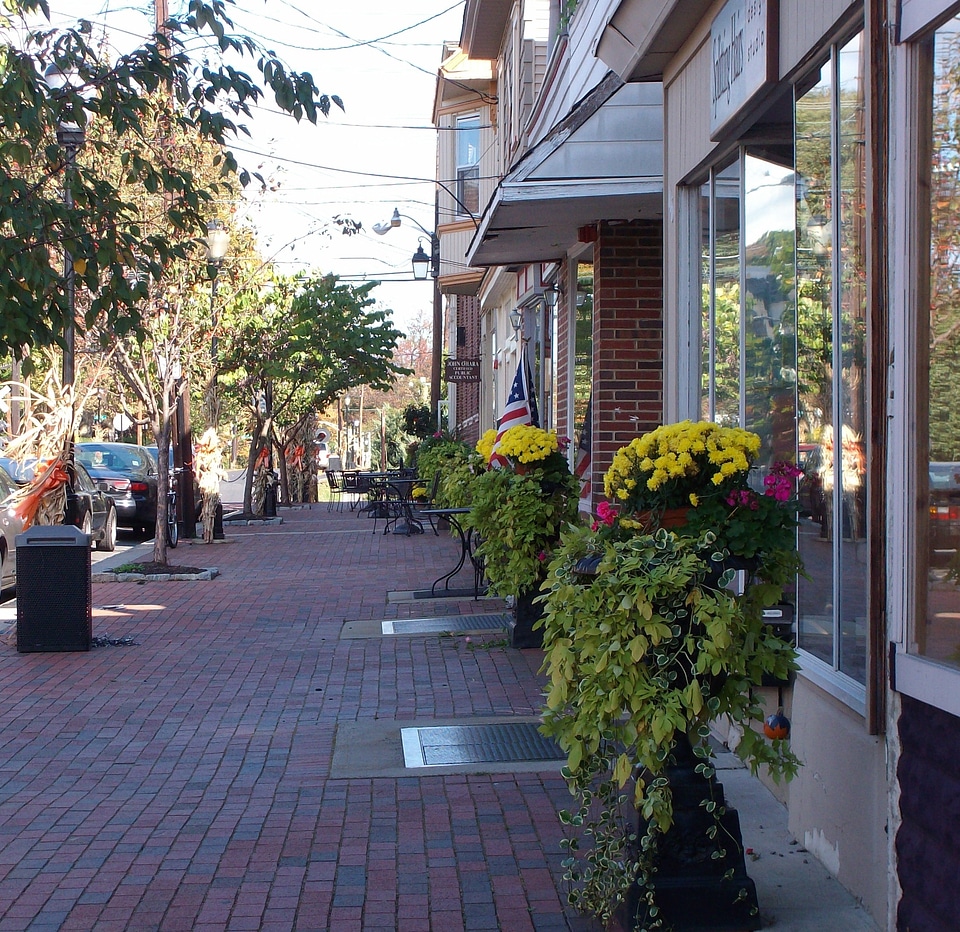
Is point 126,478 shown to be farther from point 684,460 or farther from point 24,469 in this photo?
point 684,460

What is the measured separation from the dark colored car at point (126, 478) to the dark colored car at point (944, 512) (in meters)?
17.5

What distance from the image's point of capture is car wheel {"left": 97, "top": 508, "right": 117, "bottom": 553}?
18.1 m

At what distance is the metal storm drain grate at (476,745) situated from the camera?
608 cm

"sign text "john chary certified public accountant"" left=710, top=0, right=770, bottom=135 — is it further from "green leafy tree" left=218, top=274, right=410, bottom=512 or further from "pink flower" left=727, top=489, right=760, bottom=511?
"green leafy tree" left=218, top=274, right=410, bottom=512

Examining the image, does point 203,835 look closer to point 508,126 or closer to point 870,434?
point 870,434

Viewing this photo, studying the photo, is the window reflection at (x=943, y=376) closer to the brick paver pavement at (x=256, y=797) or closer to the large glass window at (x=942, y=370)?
the large glass window at (x=942, y=370)

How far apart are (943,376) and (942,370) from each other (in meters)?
0.02

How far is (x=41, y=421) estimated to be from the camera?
10.8m

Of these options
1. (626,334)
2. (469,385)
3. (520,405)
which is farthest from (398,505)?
(626,334)

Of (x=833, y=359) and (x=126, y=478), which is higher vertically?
(x=833, y=359)

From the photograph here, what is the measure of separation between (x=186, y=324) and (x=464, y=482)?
6.60m

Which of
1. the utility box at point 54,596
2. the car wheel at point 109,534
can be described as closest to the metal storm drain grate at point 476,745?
the utility box at point 54,596

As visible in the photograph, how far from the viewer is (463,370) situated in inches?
901

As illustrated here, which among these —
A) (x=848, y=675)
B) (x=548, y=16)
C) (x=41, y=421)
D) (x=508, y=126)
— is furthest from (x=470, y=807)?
(x=508, y=126)
